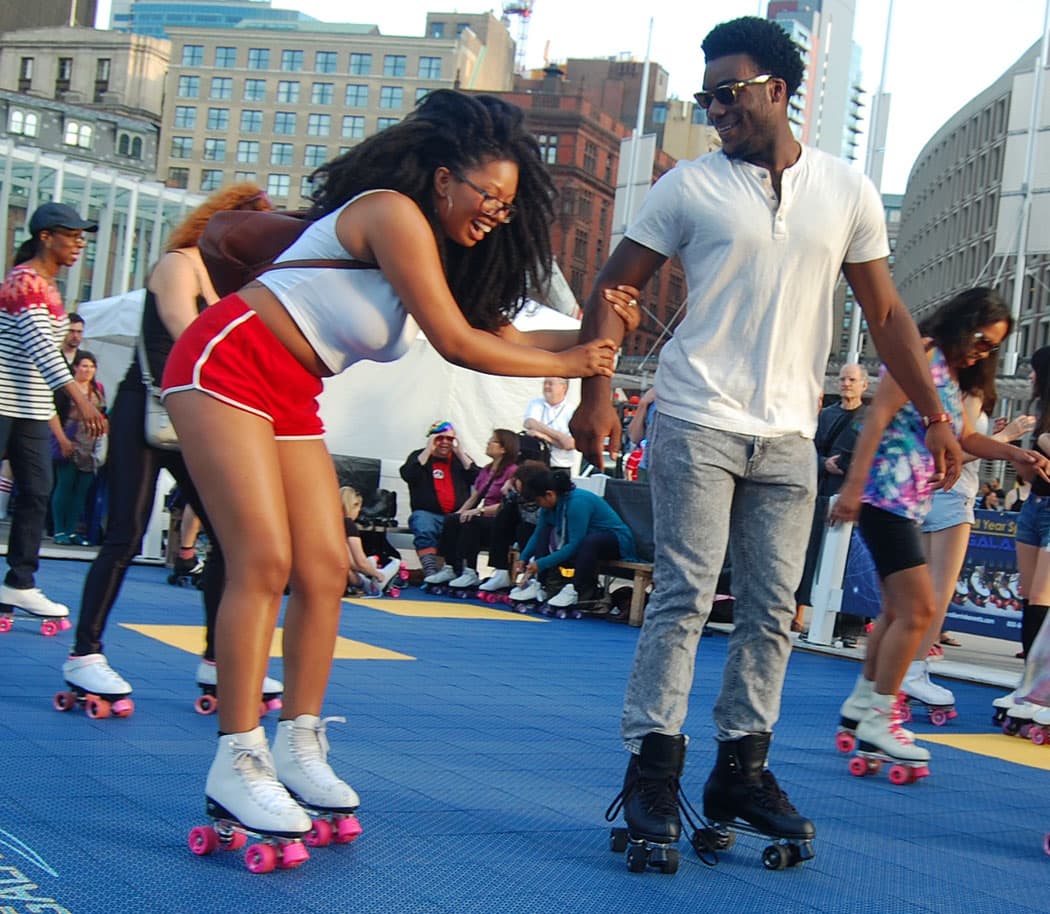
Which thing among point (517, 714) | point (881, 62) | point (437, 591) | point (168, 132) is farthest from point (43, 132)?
point (517, 714)

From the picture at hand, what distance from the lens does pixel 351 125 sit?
13250 cm

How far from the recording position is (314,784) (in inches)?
139

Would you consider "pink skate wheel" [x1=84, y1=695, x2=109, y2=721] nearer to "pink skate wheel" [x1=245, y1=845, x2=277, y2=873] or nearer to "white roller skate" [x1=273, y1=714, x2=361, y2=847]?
"white roller skate" [x1=273, y1=714, x2=361, y2=847]

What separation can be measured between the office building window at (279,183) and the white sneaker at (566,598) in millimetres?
125756

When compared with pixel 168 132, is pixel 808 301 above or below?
below

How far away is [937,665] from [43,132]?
350 ft

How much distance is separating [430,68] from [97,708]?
419 ft

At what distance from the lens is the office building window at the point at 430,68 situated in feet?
416

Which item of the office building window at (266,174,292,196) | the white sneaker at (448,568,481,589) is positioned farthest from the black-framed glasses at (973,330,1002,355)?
the office building window at (266,174,292,196)

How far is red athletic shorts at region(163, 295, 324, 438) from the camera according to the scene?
3373mm

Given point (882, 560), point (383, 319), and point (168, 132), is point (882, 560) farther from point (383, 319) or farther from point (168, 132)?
point (168, 132)

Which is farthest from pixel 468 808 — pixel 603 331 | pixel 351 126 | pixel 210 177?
pixel 210 177

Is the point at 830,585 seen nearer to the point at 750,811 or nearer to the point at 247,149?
the point at 750,811

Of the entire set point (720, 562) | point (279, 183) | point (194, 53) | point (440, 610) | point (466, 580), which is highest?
point (194, 53)
